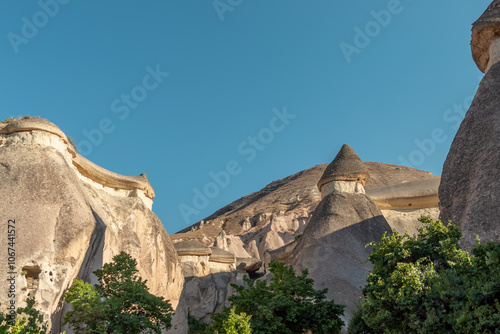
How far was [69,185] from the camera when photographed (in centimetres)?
1007

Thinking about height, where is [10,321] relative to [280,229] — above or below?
below

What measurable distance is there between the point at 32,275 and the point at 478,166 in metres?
9.22

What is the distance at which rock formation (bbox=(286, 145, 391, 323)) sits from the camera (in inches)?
468

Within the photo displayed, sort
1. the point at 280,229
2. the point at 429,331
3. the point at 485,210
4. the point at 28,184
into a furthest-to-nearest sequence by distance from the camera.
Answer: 1. the point at 280,229
2. the point at 28,184
3. the point at 485,210
4. the point at 429,331

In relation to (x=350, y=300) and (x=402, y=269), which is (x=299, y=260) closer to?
(x=350, y=300)

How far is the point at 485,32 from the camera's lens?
40.2 ft

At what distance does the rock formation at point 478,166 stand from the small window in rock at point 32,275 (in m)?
8.12

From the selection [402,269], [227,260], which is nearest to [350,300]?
[402,269]

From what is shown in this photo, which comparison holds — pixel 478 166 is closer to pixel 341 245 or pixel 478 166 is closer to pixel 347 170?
pixel 341 245

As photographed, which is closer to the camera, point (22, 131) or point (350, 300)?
point (22, 131)

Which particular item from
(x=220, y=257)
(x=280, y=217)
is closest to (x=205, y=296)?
(x=220, y=257)

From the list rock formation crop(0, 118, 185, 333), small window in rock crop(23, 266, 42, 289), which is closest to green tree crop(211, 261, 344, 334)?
rock formation crop(0, 118, 185, 333)

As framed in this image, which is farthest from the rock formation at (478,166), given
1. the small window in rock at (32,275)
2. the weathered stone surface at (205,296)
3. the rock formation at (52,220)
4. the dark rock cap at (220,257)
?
the dark rock cap at (220,257)

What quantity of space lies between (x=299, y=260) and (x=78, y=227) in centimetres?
633
